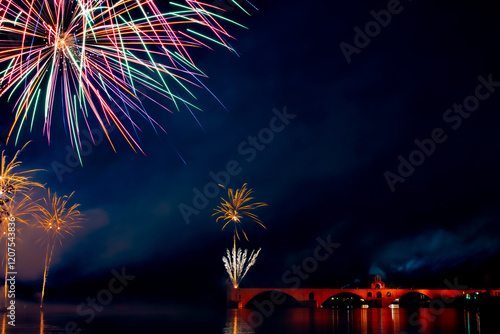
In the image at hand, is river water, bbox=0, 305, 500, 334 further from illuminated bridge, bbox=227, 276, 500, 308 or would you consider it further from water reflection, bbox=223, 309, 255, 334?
illuminated bridge, bbox=227, 276, 500, 308

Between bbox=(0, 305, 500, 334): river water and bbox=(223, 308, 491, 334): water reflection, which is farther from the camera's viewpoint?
bbox=(223, 308, 491, 334): water reflection

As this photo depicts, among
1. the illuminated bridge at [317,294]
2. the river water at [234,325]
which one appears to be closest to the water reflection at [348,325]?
the river water at [234,325]

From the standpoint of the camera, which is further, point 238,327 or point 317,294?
point 317,294

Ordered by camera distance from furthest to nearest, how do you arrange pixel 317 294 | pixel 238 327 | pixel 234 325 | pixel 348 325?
1. pixel 317 294
2. pixel 348 325
3. pixel 234 325
4. pixel 238 327

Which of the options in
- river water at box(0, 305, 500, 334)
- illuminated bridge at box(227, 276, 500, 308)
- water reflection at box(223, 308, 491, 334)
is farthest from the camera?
illuminated bridge at box(227, 276, 500, 308)

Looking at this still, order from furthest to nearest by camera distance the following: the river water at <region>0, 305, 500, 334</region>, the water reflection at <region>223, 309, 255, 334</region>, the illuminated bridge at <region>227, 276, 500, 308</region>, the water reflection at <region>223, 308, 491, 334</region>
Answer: the illuminated bridge at <region>227, 276, 500, 308</region> → the water reflection at <region>223, 308, 491, 334</region> → the river water at <region>0, 305, 500, 334</region> → the water reflection at <region>223, 309, 255, 334</region>

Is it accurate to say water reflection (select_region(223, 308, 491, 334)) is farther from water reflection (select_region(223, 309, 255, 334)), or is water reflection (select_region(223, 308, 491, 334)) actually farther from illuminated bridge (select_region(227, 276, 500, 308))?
illuminated bridge (select_region(227, 276, 500, 308))

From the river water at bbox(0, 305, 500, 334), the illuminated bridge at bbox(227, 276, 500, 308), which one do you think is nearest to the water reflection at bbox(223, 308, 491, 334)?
the river water at bbox(0, 305, 500, 334)

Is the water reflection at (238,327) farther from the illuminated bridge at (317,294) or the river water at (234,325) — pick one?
the illuminated bridge at (317,294)

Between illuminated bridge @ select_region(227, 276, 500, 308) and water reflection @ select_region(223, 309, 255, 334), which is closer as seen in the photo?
water reflection @ select_region(223, 309, 255, 334)

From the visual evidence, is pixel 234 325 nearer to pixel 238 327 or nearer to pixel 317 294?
pixel 238 327

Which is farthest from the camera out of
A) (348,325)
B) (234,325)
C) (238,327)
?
(348,325)

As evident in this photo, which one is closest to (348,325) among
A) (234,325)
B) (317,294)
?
(234,325)
